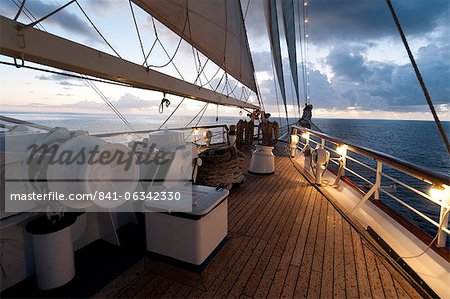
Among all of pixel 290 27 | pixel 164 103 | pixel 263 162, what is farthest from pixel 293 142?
pixel 290 27

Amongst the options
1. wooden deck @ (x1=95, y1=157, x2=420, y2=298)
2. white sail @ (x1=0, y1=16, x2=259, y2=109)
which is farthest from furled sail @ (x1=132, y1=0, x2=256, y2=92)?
wooden deck @ (x1=95, y1=157, x2=420, y2=298)

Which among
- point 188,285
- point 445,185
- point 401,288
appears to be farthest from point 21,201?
point 445,185

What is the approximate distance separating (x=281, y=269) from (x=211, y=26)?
3895mm

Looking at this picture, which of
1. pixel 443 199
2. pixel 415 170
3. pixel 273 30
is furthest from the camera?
pixel 273 30

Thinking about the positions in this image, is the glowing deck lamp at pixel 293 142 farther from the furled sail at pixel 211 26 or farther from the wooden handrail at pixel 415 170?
the wooden handrail at pixel 415 170

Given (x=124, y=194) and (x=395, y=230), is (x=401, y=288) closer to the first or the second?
(x=395, y=230)

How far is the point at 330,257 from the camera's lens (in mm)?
1979

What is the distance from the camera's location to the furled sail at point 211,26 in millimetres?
3068

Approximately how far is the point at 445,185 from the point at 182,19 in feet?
11.3

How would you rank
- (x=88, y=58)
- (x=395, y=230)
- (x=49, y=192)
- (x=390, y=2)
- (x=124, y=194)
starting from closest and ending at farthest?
1. (x=49, y=192)
2. (x=124, y=194)
3. (x=88, y=58)
4. (x=390, y=2)
5. (x=395, y=230)

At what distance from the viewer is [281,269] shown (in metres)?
1.81

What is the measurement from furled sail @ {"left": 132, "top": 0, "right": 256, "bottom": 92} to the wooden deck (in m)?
2.70
